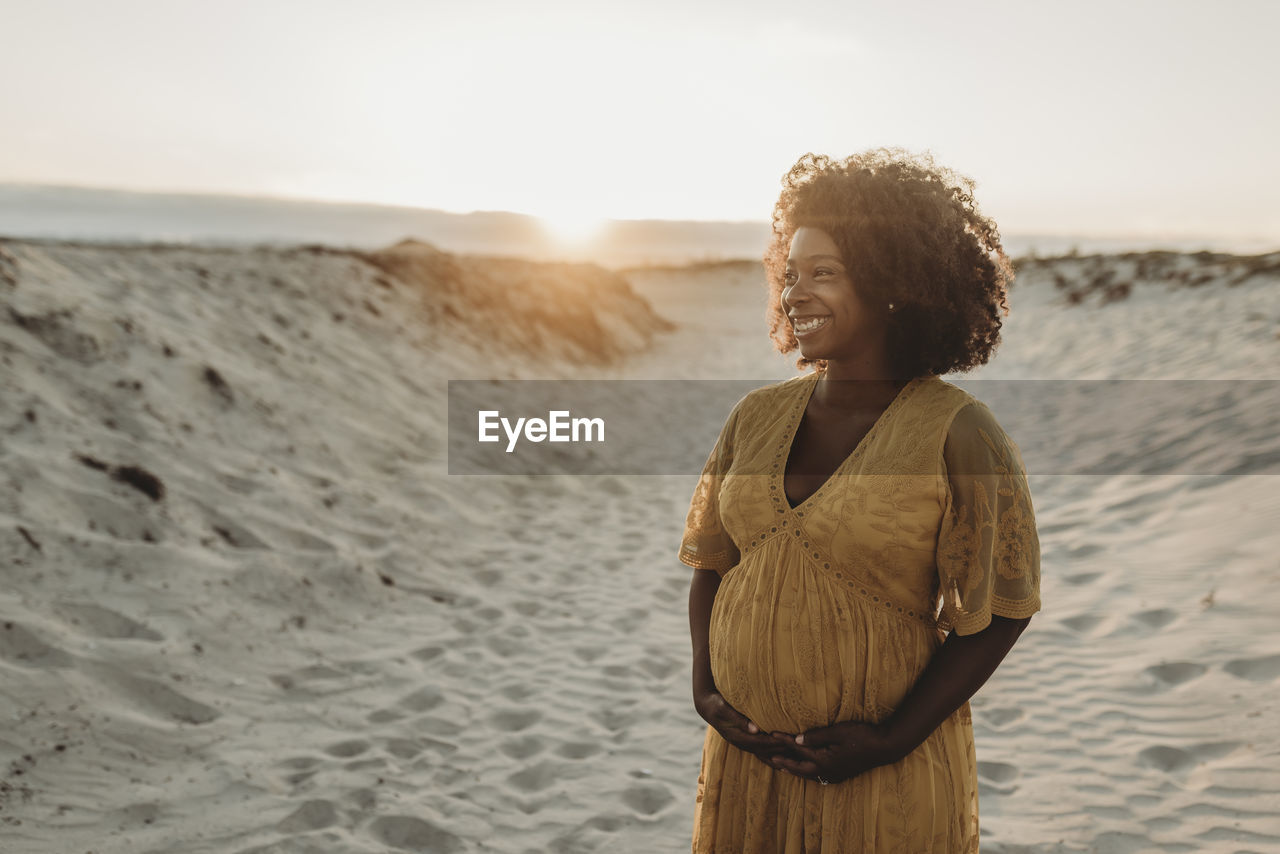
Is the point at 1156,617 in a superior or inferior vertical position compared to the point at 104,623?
inferior

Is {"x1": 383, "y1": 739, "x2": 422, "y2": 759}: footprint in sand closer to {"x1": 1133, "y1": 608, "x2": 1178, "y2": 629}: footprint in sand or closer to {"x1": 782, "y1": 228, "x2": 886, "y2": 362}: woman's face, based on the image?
{"x1": 782, "y1": 228, "x2": 886, "y2": 362}: woman's face

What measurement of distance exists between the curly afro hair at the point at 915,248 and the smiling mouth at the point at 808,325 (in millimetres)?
106

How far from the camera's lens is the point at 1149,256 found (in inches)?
814

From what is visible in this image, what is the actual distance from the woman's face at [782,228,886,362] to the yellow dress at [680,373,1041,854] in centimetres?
16

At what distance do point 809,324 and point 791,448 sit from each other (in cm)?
28

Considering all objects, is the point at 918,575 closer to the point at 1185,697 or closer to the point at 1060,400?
the point at 1185,697

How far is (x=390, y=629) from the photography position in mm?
4754

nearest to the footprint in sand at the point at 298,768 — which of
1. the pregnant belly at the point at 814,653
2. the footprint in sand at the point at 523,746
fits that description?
the footprint in sand at the point at 523,746

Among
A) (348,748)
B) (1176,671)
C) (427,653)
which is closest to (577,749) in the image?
(348,748)

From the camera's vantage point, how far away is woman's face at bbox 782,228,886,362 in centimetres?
178

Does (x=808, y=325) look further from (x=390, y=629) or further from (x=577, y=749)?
(x=390, y=629)

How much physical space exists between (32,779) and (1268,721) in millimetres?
4882

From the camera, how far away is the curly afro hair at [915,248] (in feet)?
5.81

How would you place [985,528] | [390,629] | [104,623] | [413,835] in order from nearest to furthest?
[985,528] < [413,835] < [104,623] < [390,629]
